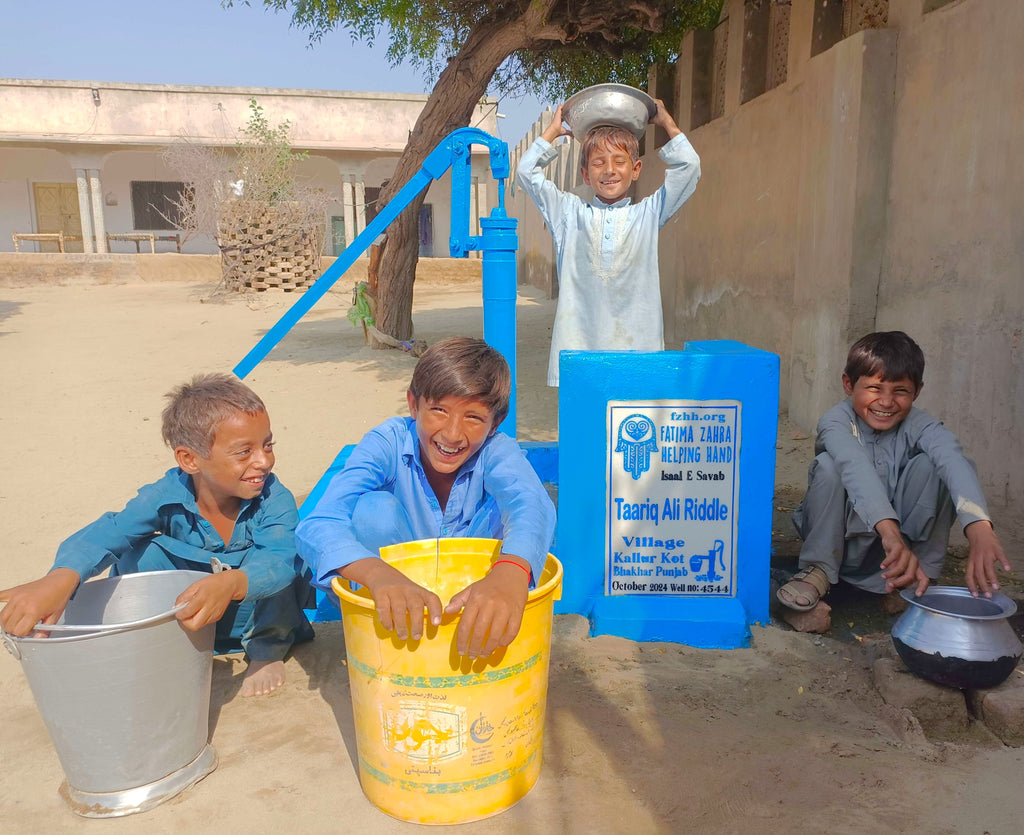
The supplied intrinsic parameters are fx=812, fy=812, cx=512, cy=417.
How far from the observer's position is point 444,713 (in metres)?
1.56

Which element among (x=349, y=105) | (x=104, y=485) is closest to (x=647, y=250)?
(x=104, y=485)

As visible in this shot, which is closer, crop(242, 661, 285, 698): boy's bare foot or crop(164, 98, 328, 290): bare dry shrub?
crop(242, 661, 285, 698): boy's bare foot

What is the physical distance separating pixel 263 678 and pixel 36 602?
69cm

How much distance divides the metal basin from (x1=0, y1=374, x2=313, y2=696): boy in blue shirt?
5.26ft

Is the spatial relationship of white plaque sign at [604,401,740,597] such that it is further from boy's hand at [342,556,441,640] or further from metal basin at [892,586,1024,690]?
boy's hand at [342,556,441,640]

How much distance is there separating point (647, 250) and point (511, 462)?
1245mm

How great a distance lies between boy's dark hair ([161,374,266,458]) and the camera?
213 cm

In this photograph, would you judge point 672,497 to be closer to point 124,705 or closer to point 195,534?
point 195,534

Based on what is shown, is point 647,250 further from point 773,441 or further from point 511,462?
point 511,462

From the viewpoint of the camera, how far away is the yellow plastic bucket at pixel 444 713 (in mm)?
1529

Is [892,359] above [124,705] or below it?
above

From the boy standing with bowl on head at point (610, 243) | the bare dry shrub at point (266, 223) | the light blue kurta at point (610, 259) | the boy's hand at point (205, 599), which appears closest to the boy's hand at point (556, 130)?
the boy standing with bowl on head at point (610, 243)

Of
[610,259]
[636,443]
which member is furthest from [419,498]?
[610,259]

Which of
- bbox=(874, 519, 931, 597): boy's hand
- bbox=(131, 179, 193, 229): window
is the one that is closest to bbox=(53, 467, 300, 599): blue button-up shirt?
bbox=(874, 519, 931, 597): boy's hand
